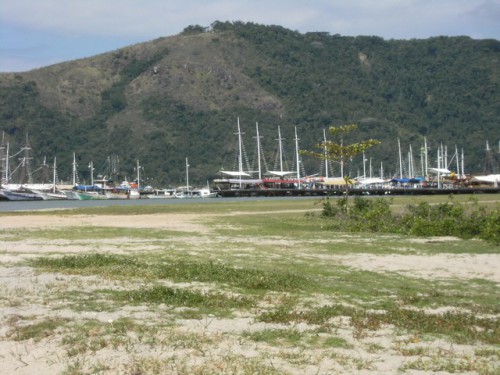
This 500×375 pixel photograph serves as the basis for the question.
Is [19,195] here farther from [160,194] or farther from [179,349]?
[179,349]

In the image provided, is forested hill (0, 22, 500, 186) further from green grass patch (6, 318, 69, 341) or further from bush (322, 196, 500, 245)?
green grass patch (6, 318, 69, 341)

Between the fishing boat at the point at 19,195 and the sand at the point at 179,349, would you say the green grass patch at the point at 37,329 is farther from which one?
the fishing boat at the point at 19,195

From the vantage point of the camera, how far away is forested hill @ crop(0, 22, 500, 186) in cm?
15525

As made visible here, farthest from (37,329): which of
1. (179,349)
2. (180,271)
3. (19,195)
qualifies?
(19,195)

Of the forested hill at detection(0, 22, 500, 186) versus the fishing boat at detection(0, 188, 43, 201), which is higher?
the forested hill at detection(0, 22, 500, 186)

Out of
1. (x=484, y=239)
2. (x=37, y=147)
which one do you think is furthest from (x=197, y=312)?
(x=37, y=147)

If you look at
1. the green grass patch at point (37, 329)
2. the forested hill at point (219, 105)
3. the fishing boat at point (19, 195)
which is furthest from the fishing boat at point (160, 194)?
the green grass patch at point (37, 329)

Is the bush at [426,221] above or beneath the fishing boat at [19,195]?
beneath

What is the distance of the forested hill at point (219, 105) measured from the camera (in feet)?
509

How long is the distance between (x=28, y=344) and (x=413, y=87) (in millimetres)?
191545

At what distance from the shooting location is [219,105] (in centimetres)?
16450

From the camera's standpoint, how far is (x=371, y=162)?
15625cm

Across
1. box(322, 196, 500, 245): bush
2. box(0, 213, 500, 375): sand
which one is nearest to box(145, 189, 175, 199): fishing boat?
box(322, 196, 500, 245): bush

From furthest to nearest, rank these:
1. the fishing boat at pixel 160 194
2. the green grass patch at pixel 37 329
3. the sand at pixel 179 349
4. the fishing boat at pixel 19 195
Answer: the fishing boat at pixel 160 194
the fishing boat at pixel 19 195
the green grass patch at pixel 37 329
the sand at pixel 179 349
